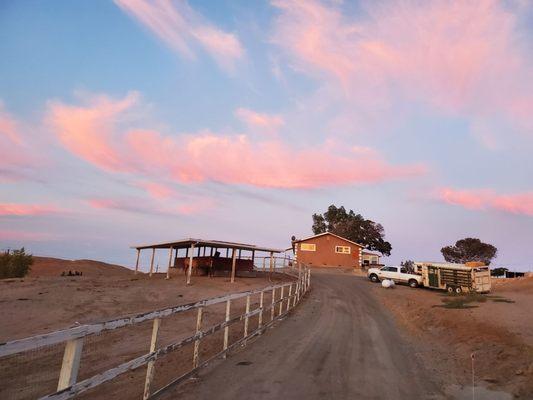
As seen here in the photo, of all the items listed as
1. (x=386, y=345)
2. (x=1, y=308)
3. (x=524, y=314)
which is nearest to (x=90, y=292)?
(x=1, y=308)

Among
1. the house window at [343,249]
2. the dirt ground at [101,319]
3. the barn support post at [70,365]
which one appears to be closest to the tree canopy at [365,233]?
Answer: the house window at [343,249]

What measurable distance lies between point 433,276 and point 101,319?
117 feet

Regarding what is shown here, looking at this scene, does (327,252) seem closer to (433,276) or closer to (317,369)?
(433,276)

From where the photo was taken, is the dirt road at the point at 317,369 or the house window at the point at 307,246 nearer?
the dirt road at the point at 317,369

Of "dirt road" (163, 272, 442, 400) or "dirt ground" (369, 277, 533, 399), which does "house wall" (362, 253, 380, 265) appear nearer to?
"dirt ground" (369, 277, 533, 399)

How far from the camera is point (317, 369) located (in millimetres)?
9359

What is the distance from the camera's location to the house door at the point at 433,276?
1581 inches

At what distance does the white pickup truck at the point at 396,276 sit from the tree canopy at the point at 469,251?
59.2 metres

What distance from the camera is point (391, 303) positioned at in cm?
2800

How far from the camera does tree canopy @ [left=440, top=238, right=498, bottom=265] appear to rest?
94375 millimetres

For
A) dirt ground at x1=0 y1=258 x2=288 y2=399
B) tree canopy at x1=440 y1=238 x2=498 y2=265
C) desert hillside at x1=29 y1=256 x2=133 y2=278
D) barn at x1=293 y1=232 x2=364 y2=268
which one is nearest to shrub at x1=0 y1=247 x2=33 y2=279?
desert hillside at x1=29 y1=256 x2=133 y2=278

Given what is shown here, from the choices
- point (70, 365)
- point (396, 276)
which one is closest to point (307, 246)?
point (396, 276)

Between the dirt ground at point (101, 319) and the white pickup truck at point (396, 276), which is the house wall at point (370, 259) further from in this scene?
the dirt ground at point (101, 319)

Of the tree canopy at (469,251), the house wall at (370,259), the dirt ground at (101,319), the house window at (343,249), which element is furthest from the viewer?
the tree canopy at (469,251)
